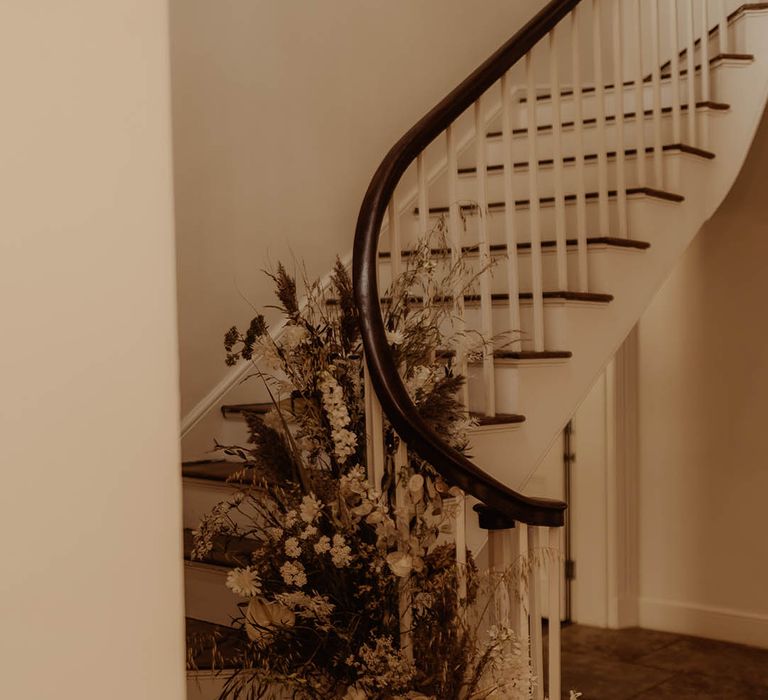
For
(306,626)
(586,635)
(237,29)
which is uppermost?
(237,29)

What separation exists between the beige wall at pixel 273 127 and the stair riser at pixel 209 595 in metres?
0.88

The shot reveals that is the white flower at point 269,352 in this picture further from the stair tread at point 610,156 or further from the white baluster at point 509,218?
the stair tread at point 610,156

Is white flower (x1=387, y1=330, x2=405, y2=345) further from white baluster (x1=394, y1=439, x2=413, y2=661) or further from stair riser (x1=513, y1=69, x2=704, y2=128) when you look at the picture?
stair riser (x1=513, y1=69, x2=704, y2=128)

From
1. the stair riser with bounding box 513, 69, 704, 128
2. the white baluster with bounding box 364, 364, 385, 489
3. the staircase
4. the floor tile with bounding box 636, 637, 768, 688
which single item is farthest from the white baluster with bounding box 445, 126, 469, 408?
the floor tile with bounding box 636, 637, 768, 688

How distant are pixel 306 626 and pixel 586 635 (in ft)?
9.66

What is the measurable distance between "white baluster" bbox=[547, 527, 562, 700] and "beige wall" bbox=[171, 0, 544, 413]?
5.42 ft

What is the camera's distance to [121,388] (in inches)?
26.7

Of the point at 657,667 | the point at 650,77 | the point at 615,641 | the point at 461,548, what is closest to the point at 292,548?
the point at 461,548

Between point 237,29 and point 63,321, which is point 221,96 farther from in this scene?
point 63,321

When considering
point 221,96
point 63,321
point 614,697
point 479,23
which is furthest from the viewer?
point 479,23

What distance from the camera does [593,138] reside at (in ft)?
12.7

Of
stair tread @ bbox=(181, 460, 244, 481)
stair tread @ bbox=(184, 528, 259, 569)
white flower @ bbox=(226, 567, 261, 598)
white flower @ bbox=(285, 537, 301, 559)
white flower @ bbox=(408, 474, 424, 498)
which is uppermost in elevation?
white flower @ bbox=(408, 474, 424, 498)

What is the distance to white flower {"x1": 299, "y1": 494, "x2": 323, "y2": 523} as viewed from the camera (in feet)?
6.45

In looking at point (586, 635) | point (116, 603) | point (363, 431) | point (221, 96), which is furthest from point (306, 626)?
point (586, 635)
